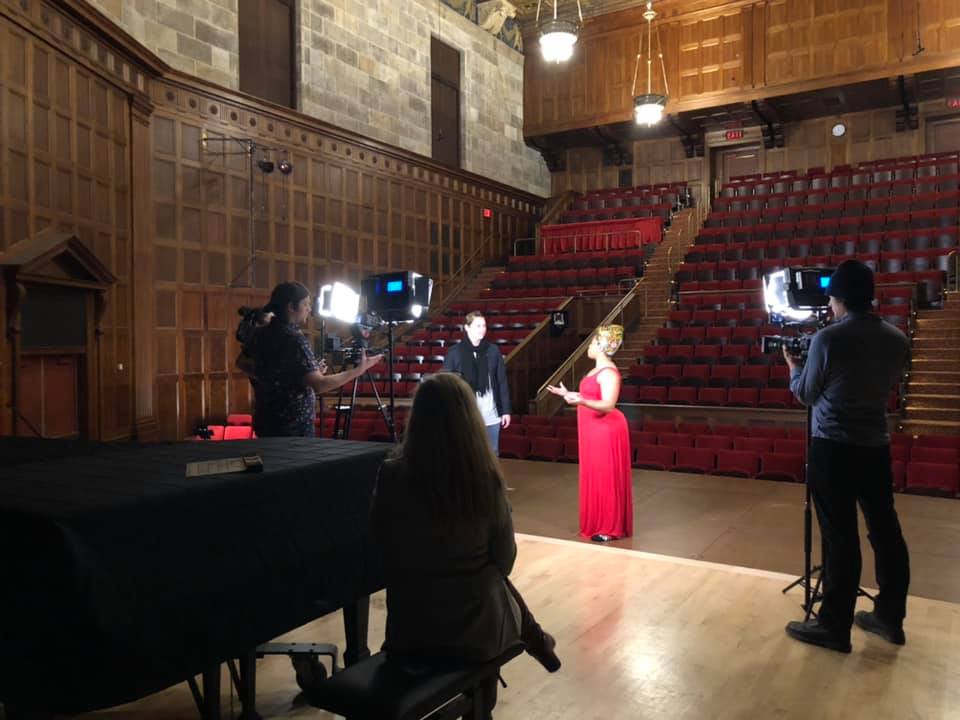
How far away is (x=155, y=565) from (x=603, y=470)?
125 inches

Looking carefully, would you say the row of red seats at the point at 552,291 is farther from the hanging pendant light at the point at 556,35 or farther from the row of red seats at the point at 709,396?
the hanging pendant light at the point at 556,35

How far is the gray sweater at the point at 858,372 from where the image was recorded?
8.95ft

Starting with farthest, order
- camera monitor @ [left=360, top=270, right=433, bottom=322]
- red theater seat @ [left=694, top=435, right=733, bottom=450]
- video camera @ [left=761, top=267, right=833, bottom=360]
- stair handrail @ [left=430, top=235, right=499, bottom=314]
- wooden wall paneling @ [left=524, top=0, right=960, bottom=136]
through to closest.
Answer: stair handrail @ [left=430, top=235, right=499, bottom=314]
wooden wall paneling @ [left=524, top=0, right=960, bottom=136]
red theater seat @ [left=694, top=435, right=733, bottom=450]
camera monitor @ [left=360, top=270, right=433, bottom=322]
video camera @ [left=761, top=267, right=833, bottom=360]

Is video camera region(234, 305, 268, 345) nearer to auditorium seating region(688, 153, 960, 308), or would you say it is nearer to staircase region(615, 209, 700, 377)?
staircase region(615, 209, 700, 377)

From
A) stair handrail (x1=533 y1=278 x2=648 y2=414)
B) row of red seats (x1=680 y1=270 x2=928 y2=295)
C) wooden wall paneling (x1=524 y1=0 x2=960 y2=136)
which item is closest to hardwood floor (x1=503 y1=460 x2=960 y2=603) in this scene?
stair handrail (x1=533 y1=278 x2=648 y2=414)

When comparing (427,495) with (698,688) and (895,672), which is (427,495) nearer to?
(698,688)

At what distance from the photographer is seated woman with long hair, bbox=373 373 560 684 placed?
1.70 m

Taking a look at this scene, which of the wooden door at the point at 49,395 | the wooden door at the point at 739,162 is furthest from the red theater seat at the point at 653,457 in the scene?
the wooden door at the point at 739,162

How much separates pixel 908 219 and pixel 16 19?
11.4 meters

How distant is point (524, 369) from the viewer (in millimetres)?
9414

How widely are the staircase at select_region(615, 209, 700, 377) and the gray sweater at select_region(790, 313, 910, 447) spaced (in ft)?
21.4

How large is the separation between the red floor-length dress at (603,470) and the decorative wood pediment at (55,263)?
459 centimetres

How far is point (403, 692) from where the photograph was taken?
1.65m

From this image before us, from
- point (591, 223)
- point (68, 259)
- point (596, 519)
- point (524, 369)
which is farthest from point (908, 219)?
point (68, 259)
